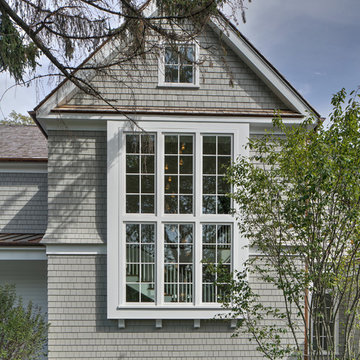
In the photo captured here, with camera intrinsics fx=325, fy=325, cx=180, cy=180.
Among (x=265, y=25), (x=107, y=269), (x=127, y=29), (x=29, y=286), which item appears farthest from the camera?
(x=29, y=286)

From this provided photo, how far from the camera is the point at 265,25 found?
7.53 metres

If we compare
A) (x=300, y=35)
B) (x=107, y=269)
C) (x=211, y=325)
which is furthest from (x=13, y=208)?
(x=300, y=35)

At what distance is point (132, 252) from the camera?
662cm

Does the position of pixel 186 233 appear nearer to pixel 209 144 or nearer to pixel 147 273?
pixel 147 273

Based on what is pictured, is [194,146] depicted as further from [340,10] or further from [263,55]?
[340,10]

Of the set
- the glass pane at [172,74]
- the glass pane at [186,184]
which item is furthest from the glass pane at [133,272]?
the glass pane at [172,74]

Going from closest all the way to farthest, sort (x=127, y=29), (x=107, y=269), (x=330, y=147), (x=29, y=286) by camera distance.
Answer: (x=330, y=147) → (x=127, y=29) → (x=107, y=269) → (x=29, y=286)

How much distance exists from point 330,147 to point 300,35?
6.05 meters

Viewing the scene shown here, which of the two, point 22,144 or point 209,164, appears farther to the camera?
point 22,144

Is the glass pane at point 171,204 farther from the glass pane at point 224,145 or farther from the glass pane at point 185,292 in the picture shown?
the glass pane at point 185,292

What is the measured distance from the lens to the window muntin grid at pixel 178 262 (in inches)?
259

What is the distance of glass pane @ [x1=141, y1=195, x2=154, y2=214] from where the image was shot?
6.65 m

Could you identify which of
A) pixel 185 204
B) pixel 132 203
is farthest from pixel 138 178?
pixel 185 204

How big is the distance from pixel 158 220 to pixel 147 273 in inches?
43.3
